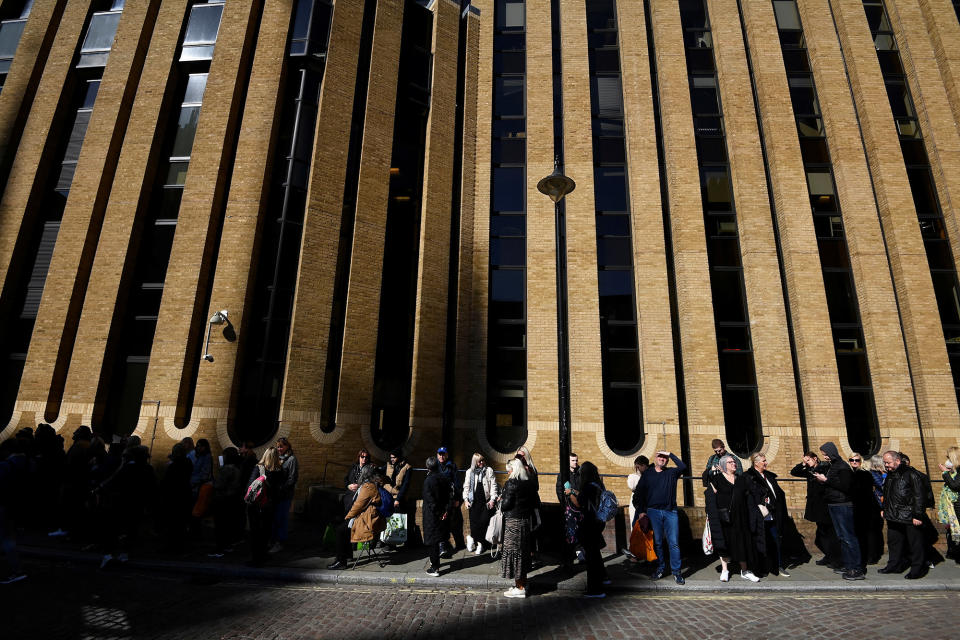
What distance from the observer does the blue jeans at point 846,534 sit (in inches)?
288

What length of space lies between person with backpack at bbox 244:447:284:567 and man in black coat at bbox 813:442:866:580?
28.4 feet

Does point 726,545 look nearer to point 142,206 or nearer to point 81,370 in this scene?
point 81,370

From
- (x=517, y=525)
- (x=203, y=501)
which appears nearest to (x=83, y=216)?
(x=203, y=501)

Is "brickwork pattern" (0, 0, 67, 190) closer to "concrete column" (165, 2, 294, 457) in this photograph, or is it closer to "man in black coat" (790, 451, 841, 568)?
"concrete column" (165, 2, 294, 457)

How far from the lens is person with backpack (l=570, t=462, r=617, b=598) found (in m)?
6.53

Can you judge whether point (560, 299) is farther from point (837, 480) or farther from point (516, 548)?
point (837, 480)

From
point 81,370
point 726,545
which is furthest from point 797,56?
point 81,370

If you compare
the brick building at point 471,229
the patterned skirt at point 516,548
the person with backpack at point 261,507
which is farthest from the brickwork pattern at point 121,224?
the patterned skirt at point 516,548

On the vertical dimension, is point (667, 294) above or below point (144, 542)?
above

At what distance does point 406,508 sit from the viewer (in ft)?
28.7

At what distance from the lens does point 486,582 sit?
6.89m

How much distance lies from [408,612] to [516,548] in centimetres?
154

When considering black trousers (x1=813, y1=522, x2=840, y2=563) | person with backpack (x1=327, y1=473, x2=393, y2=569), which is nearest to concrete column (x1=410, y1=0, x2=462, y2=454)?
person with backpack (x1=327, y1=473, x2=393, y2=569)

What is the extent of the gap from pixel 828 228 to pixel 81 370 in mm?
22968
